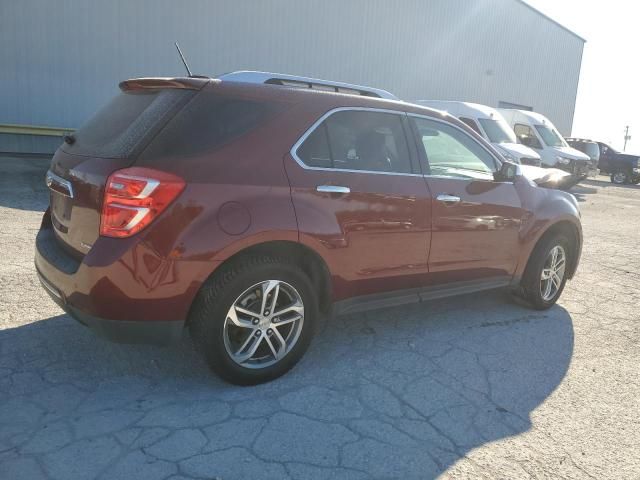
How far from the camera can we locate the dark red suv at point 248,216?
2.79 meters

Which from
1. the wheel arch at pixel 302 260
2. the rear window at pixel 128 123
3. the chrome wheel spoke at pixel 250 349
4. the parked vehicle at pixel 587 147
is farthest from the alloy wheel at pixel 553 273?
the parked vehicle at pixel 587 147

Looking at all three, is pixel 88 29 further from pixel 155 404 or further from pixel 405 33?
pixel 155 404

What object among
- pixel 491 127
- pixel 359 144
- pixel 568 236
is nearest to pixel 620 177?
pixel 491 127

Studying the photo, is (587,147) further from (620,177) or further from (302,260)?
(302,260)

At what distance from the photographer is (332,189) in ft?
10.8

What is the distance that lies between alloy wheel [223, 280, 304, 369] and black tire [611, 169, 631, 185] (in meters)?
24.9

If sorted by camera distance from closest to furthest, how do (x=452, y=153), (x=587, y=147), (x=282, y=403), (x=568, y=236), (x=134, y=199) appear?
(x=134, y=199) → (x=282, y=403) → (x=452, y=153) → (x=568, y=236) → (x=587, y=147)

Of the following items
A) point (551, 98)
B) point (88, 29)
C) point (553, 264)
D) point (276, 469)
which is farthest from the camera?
point (551, 98)

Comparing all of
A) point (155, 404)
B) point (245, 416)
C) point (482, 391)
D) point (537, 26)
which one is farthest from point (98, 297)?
point (537, 26)

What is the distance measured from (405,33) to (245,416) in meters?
20.5

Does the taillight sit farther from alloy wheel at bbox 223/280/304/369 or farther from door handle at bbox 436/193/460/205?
door handle at bbox 436/193/460/205

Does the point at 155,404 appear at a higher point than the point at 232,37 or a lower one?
lower

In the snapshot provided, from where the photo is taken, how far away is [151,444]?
262 centimetres

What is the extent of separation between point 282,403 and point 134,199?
4.46 ft
